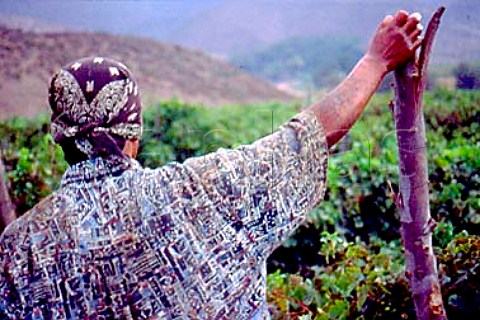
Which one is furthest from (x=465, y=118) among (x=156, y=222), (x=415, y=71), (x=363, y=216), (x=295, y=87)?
(x=295, y=87)

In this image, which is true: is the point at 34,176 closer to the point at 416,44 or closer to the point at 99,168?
the point at 99,168

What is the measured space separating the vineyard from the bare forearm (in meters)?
0.66

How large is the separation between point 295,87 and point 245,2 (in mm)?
8427

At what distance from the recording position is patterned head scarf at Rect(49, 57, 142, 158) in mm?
1789

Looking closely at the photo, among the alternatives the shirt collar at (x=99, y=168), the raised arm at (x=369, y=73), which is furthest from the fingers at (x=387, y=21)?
the shirt collar at (x=99, y=168)

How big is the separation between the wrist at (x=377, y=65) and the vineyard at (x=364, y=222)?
66cm

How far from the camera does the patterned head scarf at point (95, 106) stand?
179 centimetres

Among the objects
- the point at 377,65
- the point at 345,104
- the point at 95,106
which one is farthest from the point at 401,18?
the point at 95,106

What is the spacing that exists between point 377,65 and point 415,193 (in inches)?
15.4

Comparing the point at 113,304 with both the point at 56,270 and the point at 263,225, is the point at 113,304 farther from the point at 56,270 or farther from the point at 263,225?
the point at 263,225

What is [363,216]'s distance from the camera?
446 centimetres

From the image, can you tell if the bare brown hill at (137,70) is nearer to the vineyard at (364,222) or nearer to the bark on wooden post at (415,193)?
the vineyard at (364,222)

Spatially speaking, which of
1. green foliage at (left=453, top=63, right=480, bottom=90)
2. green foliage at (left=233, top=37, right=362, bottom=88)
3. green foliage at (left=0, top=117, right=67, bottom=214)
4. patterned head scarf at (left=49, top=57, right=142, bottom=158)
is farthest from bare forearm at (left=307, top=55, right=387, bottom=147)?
green foliage at (left=233, top=37, right=362, bottom=88)

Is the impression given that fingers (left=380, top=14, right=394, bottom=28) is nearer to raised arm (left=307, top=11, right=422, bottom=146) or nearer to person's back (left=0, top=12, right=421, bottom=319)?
raised arm (left=307, top=11, right=422, bottom=146)
